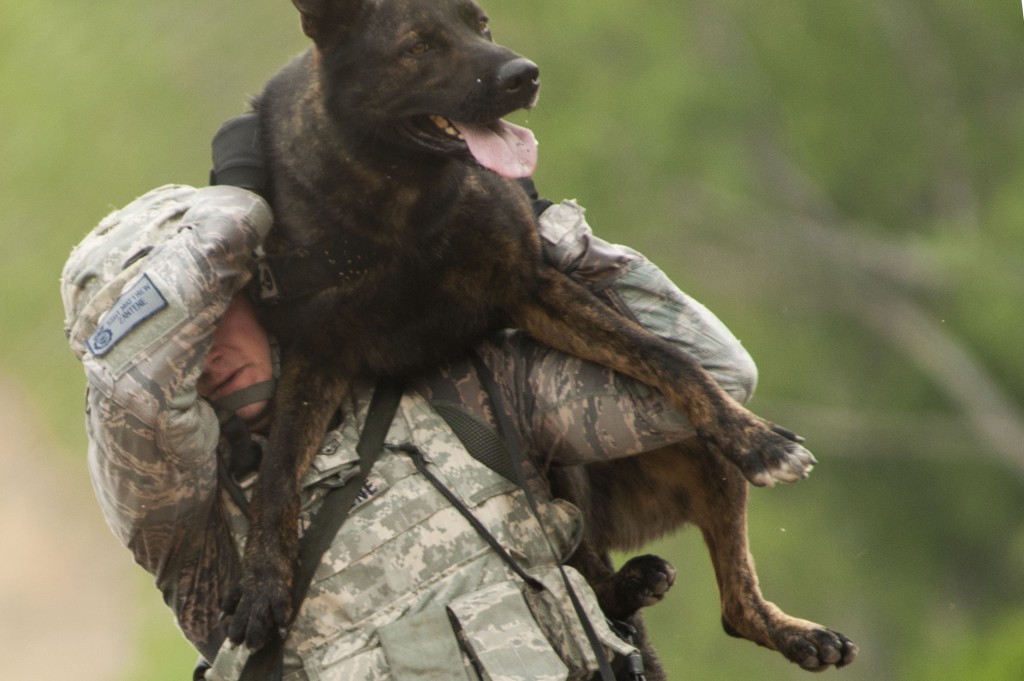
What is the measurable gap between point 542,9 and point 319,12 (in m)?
15.5

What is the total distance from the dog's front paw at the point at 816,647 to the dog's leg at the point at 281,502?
1.19m

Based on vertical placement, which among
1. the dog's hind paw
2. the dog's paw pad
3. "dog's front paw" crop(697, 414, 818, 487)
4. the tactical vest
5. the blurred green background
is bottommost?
the blurred green background

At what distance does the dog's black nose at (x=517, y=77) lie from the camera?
12.9 feet

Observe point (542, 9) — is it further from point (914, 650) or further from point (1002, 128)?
point (914, 650)

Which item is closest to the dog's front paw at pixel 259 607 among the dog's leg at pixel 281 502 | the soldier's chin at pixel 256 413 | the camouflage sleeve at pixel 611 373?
the dog's leg at pixel 281 502

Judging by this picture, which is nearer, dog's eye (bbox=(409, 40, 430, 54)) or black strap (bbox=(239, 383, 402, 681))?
black strap (bbox=(239, 383, 402, 681))

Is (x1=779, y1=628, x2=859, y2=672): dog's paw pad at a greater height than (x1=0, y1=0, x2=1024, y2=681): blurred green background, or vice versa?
(x1=779, y1=628, x2=859, y2=672): dog's paw pad

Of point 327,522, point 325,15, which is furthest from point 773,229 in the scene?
point 327,522

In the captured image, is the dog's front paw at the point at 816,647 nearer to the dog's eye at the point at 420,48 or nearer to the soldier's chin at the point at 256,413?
the soldier's chin at the point at 256,413

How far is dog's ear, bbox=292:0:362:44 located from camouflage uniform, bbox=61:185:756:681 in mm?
503

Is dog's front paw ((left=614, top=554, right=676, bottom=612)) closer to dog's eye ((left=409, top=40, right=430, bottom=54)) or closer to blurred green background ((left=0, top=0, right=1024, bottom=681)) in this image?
dog's eye ((left=409, top=40, right=430, bottom=54))

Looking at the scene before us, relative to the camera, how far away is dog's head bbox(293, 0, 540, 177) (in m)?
3.93

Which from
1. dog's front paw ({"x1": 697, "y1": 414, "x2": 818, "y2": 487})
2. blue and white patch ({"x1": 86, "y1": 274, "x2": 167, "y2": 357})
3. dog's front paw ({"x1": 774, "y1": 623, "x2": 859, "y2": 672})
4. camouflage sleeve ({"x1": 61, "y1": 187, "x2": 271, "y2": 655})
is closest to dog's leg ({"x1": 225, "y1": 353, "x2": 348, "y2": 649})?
camouflage sleeve ({"x1": 61, "y1": 187, "x2": 271, "y2": 655})

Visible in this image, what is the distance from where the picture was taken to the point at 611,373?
156 inches
